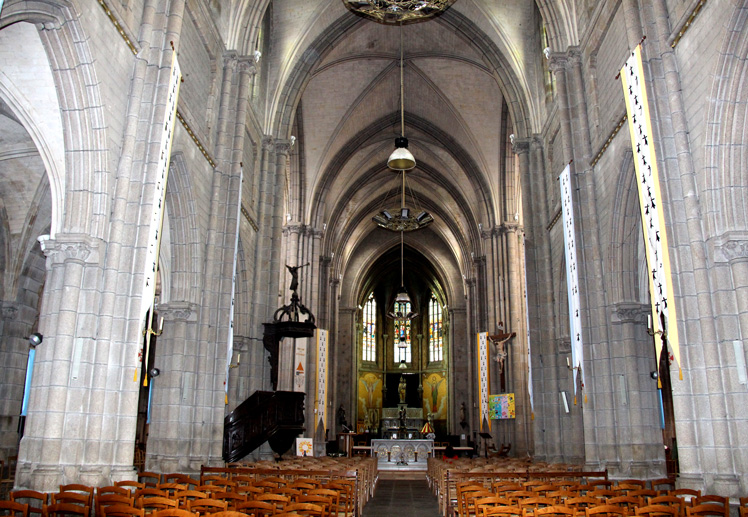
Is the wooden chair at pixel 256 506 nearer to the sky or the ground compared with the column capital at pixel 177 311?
nearer to the ground

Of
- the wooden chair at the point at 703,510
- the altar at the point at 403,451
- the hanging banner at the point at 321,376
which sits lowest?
the altar at the point at 403,451

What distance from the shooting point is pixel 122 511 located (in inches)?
215

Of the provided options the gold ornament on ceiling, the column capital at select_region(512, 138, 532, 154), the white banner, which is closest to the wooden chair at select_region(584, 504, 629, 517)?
the gold ornament on ceiling

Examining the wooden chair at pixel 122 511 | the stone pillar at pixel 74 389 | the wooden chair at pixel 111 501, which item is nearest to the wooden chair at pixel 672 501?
the wooden chair at pixel 122 511

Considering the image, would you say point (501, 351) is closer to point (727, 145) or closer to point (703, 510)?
point (727, 145)

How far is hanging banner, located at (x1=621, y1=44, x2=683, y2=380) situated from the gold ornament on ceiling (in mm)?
7281


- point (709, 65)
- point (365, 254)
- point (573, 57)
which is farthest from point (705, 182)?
point (365, 254)

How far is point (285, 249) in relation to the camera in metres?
28.7

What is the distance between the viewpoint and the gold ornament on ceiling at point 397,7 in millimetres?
16203

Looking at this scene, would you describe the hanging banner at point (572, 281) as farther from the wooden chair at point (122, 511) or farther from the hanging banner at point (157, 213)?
the wooden chair at point (122, 511)

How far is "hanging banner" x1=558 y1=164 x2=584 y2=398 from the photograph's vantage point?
13.5 m

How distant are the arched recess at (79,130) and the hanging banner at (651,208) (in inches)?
325

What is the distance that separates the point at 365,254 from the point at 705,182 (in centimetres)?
3646

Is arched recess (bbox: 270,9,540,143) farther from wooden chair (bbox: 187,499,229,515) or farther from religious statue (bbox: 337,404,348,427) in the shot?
religious statue (bbox: 337,404,348,427)
